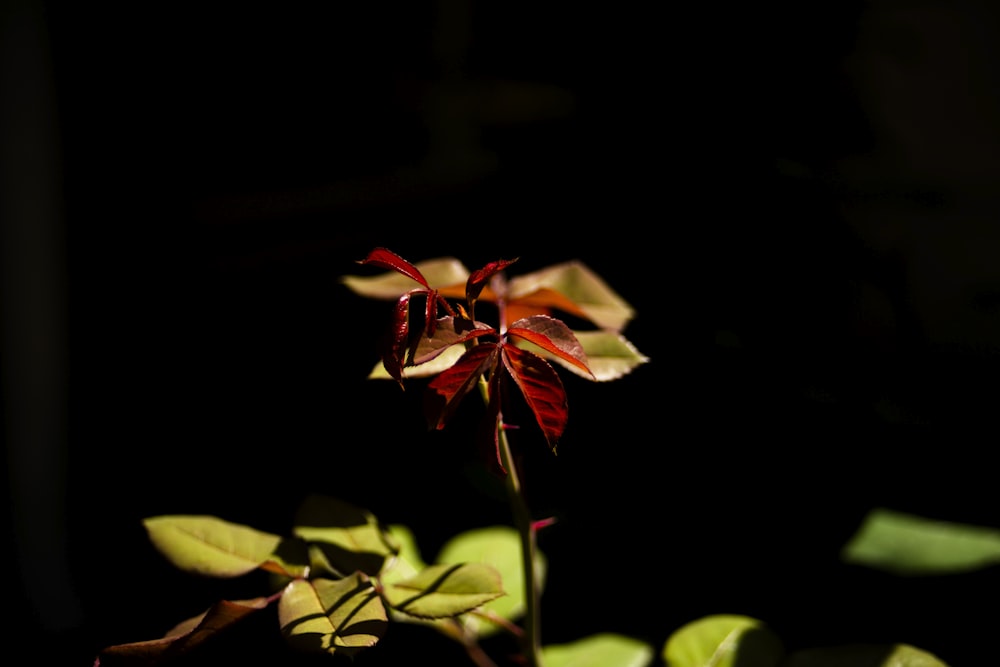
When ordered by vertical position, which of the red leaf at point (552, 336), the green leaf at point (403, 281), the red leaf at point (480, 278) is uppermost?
the red leaf at point (480, 278)

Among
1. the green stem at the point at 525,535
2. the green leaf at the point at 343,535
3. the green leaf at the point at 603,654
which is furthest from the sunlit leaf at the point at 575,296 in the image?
the green leaf at the point at 603,654

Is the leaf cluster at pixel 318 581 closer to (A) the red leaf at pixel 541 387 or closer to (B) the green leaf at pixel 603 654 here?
(A) the red leaf at pixel 541 387

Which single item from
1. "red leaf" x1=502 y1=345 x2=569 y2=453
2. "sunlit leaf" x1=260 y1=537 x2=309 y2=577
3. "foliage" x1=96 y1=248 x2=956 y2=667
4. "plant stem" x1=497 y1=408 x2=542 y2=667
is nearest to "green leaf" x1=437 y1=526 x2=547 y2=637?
"foliage" x1=96 y1=248 x2=956 y2=667

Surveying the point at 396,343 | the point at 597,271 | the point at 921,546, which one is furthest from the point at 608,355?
the point at 597,271

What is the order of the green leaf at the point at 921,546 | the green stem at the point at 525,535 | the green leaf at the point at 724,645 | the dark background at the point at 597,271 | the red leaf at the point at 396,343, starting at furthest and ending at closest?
the dark background at the point at 597,271 → the green leaf at the point at 921,546 → the green leaf at the point at 724,645 → the green stem at the point at 525,535 → the red leaf at the point at 396,343

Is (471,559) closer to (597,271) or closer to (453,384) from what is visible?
(453,384)

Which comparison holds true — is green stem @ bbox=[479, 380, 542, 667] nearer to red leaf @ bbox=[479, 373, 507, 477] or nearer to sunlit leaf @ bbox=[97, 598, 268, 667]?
red leaf @ bbox=[479, 373, 507, 477]

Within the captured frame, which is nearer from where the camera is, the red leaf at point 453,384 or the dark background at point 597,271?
the red leaf at point 453,384

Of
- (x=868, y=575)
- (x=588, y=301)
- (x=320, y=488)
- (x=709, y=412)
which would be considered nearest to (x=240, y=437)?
(x=320, y=488)
